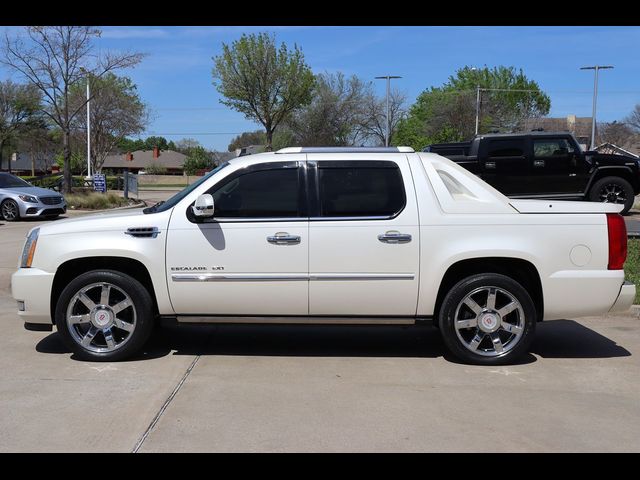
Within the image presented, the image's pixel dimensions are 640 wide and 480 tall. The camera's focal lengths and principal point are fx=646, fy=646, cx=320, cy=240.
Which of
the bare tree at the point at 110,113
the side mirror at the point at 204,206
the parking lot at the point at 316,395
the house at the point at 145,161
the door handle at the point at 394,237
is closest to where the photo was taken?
the parking lot at the point at 316,395

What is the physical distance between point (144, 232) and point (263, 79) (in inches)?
1452

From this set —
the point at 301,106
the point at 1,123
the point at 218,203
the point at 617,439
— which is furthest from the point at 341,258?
the point at 1,123

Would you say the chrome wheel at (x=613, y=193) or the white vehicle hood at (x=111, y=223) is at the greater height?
the chrome wheel at (x=613, y=193)

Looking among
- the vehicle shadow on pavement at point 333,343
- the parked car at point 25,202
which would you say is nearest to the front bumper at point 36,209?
the parked car at point 25,202

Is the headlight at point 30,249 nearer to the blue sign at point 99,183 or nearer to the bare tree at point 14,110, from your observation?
the blue sign at point 99,183

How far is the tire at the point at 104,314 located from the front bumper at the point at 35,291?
0.39 feet

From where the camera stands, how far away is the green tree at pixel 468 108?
165 ft

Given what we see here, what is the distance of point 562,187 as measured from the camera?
47.9 feet

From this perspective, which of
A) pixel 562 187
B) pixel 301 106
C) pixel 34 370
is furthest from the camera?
pixel 301 106

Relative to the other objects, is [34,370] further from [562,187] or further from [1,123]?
[1,123]

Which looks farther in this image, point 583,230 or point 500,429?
point 583,230
